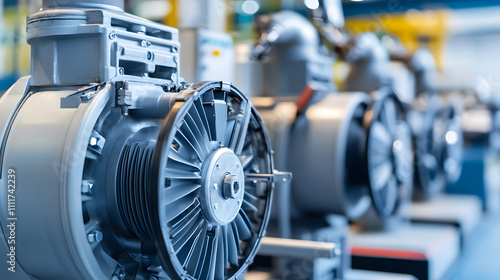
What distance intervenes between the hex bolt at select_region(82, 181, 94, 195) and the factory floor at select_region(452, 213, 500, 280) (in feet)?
10.1

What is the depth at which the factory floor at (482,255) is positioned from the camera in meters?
3.86

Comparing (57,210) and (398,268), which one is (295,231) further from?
(57,210)

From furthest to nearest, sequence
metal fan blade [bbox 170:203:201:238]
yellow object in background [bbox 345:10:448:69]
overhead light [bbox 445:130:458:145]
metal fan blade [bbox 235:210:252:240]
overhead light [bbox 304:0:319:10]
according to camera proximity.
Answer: yellow object in background [bbox 345:10:448:69]
overhead light [bbox 445:130:458:145]
overhead light [bbox 304:0:319:10]
metal fan blade [bbox 235:210:252:240]
metal fan blade [bbox 170:203:201:238]

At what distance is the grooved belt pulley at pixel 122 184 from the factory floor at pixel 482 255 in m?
2.87

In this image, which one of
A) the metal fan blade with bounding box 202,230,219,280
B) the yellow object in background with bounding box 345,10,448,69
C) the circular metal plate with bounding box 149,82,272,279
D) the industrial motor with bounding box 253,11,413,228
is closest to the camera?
the circular metal plate with bounding box 149,82,272,279

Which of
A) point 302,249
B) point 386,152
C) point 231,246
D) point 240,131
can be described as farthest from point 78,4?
point 386,152

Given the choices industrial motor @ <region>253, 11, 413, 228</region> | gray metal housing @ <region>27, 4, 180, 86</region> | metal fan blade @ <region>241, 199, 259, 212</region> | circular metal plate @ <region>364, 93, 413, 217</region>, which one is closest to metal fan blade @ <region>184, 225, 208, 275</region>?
metal fan blade @ <region>241, 199, 259, 212</region>

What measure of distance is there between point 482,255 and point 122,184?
3.84m

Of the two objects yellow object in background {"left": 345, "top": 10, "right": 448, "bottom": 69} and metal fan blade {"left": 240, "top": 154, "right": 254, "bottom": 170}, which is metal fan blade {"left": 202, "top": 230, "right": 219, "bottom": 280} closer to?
metal fan blade {"left": 240, "top": 154, "right": 254, "bottom": 170}

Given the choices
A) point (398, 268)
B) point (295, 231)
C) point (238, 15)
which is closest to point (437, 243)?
point (398, 268)

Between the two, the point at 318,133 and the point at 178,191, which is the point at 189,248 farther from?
the point at 318,133

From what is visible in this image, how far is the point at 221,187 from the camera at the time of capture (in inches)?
56.1

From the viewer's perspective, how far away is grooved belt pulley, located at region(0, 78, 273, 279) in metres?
1.28

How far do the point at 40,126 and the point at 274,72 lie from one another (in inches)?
73.8
